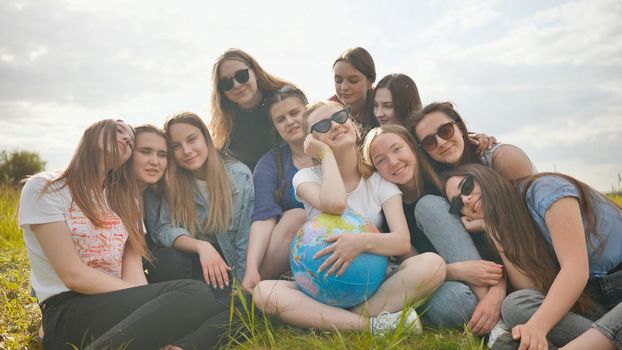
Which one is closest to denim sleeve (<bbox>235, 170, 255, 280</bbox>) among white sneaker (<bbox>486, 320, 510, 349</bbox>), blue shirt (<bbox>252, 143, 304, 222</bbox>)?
blue shirt (<bbox>252, 143, 304, 222</bbox>)

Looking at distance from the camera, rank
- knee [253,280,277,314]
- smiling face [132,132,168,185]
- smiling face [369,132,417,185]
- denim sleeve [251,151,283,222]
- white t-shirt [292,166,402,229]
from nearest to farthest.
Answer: knee [253,280,277,314], white t-shirt [292,166,402,229], smiling face [369,132,417,185], smiling face [132,132,168,185], denim sleeve [251,151,283,222]

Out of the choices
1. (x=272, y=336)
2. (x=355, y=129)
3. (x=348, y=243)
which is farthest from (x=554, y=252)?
(x=272, y=336)

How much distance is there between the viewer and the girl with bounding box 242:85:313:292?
5.64 meters

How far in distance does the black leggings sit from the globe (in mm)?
921

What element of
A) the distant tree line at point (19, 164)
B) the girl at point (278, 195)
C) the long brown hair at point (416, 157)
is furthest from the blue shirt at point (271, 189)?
the distant tree line at point (19, 164)

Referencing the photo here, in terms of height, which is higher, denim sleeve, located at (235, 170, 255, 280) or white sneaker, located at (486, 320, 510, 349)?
denim sleeve, located at (235, 170, 255, 280)

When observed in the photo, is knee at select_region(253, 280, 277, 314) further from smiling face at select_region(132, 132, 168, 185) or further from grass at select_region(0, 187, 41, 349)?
grass at select_region(0, 187, 41, 349)

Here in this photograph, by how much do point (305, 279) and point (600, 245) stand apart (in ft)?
7.90

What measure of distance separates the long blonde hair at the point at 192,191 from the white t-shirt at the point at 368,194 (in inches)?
45.2

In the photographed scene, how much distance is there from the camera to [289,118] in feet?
19.7

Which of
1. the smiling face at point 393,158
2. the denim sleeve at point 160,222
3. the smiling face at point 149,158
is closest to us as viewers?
the smiling face at point 393,158

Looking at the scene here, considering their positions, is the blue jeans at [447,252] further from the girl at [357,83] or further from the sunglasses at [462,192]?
the girl at [357,83]

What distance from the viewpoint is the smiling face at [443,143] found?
5477 mm

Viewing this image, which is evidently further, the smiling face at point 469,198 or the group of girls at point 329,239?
the smiling face at point 469,198
